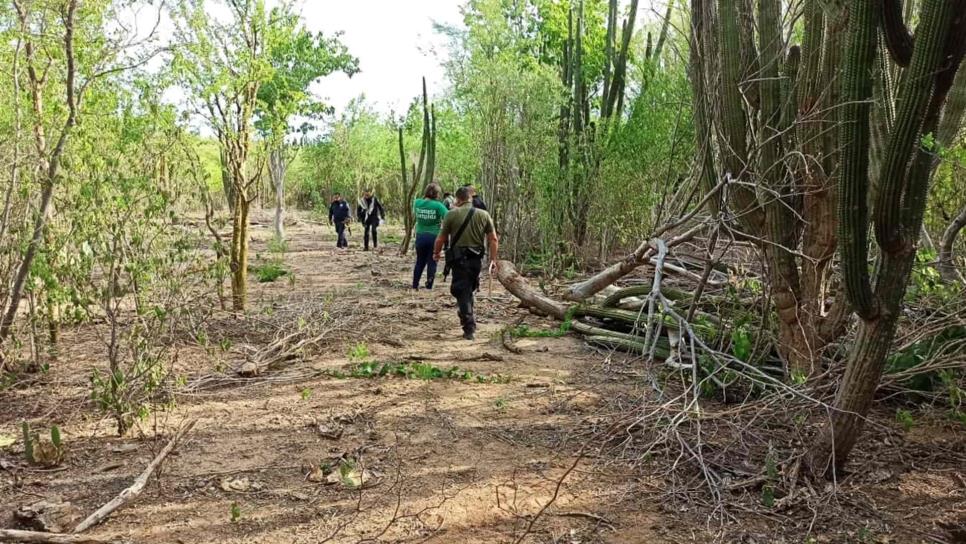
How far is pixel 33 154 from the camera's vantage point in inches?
193

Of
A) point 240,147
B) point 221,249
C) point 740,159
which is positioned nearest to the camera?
point 740,159

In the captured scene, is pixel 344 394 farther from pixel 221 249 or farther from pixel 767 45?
pixel 767 45

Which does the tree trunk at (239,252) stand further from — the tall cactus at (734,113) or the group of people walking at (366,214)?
the group of people walking at (366,214)

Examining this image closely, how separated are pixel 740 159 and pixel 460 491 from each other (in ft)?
9.26

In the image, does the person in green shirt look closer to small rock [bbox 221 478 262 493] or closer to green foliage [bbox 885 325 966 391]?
small rock [bbox 221 478 262 493]

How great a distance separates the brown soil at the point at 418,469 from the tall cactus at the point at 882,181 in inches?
26.7

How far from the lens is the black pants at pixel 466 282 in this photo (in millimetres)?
6484

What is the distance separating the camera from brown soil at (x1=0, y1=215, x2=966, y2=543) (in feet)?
10.2

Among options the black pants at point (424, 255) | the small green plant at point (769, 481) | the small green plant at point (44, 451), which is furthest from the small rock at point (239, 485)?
Result: the black pants at point (424, 255)

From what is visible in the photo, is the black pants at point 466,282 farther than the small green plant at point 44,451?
Yes

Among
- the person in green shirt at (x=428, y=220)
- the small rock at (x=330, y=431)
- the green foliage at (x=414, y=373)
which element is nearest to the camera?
the small rock at (x=330, y=431)

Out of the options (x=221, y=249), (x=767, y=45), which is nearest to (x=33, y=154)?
(x=221, y=249)

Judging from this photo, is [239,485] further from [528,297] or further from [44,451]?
[528,297]

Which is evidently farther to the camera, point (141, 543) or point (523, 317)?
point (523, 317)
